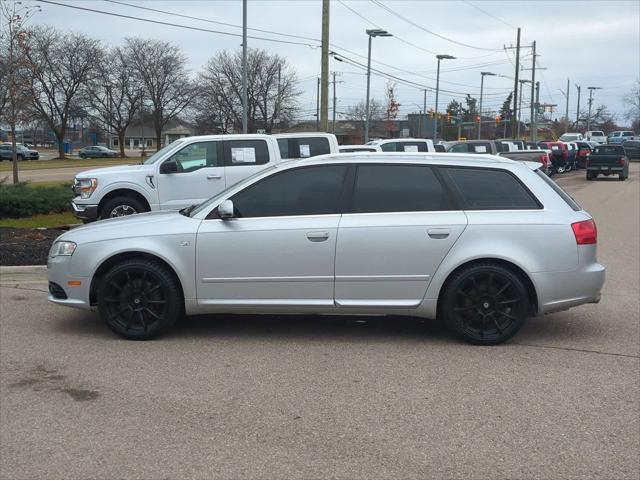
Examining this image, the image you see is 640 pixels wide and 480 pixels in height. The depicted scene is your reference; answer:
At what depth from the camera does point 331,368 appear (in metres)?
5.23

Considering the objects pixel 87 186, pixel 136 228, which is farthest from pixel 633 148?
pixel 136 228

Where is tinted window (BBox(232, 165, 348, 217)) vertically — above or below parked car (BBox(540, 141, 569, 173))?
below

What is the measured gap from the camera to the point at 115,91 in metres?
64.1

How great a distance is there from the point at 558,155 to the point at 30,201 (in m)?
33.6

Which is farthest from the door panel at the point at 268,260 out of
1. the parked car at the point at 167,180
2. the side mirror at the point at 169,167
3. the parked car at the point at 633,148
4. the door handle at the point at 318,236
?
the parked car at the point at 633,148

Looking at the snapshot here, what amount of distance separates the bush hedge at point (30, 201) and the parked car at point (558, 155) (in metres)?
31.6

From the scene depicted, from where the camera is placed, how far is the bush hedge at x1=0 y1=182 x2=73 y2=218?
1292 centimetres

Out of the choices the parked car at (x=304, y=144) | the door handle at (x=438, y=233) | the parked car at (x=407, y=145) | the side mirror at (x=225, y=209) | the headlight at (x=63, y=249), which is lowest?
the headlight at (x=63, y=249)

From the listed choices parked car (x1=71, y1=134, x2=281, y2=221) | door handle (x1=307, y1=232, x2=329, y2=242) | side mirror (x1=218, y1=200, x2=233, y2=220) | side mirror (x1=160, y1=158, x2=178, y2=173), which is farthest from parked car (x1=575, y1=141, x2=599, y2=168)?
side mirror (x1=218, y1=200, x2=233, y2=220)

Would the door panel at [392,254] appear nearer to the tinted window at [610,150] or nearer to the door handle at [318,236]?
the door handle at [318,236]

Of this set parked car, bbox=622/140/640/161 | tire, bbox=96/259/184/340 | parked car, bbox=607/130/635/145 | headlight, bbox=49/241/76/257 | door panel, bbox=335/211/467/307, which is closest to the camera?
door panel, bbox=335/211/467/307

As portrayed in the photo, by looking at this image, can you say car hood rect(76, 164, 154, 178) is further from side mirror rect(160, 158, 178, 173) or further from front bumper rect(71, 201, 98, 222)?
front bumper rect(71, 201, 98, 222)

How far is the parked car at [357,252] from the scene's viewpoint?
18.6ft

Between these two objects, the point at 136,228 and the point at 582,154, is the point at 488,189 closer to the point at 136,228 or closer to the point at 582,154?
the point at 136,228
